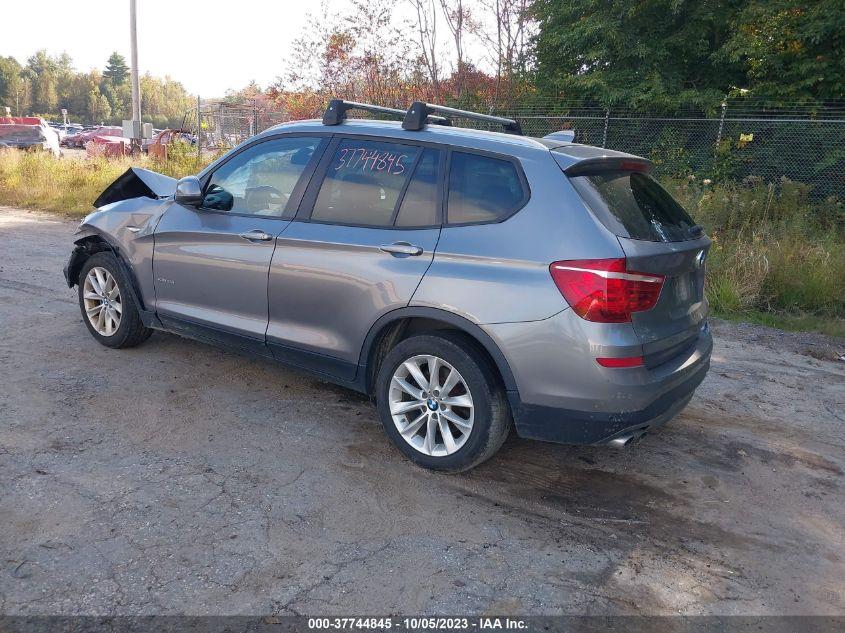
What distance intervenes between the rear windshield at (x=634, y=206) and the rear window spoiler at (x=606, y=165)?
0.02 m

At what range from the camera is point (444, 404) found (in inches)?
146

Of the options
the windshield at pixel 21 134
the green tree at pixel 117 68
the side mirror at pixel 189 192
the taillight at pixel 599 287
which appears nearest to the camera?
the taillight at pixel 599 287

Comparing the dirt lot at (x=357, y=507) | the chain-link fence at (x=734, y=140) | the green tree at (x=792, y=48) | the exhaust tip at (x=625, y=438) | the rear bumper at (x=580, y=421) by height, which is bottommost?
the dirt lot at (x=357, y=507)

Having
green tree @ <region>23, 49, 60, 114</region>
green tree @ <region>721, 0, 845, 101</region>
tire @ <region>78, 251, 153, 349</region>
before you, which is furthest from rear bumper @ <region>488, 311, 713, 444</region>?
green tree @ <region>23, 49, 60, 114</region>

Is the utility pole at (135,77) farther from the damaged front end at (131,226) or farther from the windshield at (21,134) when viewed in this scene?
the damaged front end at (131,226)

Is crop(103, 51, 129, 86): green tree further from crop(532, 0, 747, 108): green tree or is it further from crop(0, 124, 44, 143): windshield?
crop(532, 0, 747, 108): green tree

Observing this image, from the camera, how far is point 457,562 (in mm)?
3016

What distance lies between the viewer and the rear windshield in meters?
3.45

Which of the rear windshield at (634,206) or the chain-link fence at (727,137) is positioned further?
the chain-link fence at (727,137)

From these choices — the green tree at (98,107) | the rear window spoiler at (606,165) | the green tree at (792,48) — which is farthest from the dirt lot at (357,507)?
the green tree at (98,107)

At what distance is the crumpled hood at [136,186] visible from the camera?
5349 mm

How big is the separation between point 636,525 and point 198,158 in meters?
16.2

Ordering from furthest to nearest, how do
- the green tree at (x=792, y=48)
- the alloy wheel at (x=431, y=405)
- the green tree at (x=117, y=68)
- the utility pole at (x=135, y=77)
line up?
the green tree at (x=117, y=68)
the utility pole at (x=135, y=77)
the green tree at (x=792, y=48)
the alloy wheel at (x=431, y=405)

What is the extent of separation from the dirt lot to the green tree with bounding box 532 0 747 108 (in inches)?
463
